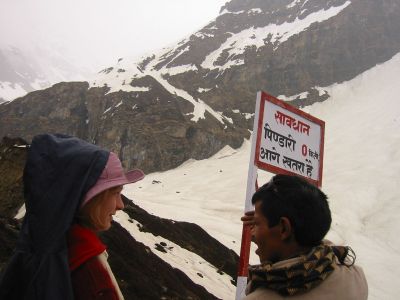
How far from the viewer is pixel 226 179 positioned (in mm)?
41719

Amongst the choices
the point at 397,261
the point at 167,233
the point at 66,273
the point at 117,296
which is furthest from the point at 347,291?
the point at 397,261

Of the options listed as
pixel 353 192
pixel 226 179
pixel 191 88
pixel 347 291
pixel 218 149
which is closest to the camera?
pixel 347 291

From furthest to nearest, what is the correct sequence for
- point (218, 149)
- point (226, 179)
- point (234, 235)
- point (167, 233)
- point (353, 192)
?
point (218, 149) < point (226, 179) < point (353, 192) < point (234, 235) < point (167, 233)

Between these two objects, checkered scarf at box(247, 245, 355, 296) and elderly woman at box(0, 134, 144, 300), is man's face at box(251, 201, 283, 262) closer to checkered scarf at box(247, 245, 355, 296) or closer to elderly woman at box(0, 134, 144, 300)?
checkered scarf at box(247, 245, 355, 296)

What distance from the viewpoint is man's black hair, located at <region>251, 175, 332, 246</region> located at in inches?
80.6

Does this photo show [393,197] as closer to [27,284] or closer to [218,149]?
[218,149]

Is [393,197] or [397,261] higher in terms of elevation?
[393,197]

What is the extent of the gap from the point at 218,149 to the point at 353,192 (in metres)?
24.8

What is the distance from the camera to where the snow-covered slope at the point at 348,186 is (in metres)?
23.1

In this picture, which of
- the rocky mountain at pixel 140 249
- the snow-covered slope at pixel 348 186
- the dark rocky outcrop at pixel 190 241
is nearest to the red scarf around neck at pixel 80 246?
the rocky mountain at pixel 140 249

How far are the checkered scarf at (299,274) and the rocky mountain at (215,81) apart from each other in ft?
168

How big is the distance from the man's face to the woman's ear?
19 millimetres

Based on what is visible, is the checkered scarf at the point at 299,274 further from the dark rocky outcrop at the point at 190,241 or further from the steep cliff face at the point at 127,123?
the steep cliff face at the point at 127,123

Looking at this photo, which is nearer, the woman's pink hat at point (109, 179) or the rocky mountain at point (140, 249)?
the woman's pink hat at point (109, 179)
